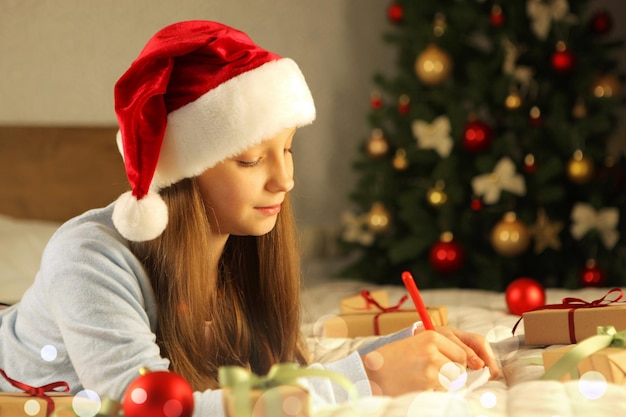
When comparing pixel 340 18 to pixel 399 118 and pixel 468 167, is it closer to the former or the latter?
pixel 399 118

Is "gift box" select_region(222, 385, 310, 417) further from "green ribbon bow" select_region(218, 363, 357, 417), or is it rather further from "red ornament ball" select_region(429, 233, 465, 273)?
"red ornament ball" select_region(429, 233, 465, 273)

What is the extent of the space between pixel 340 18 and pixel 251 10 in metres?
0.41

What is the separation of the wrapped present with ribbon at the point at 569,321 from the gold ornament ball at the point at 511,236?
1.33 m

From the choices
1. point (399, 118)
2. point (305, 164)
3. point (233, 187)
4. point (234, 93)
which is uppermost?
point (234, 93)

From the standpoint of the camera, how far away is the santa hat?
1052mm

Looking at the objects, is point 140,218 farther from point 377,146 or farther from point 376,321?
point 377,146

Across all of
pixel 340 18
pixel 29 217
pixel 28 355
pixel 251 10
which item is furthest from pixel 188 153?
pixel 340 18

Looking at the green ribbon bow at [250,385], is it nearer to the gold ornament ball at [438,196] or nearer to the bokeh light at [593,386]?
the bokeh light at [593,386]

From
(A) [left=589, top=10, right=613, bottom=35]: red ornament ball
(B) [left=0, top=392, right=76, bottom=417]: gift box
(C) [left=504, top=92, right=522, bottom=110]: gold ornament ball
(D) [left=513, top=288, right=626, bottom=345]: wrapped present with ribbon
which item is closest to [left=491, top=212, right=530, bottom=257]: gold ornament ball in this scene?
(C) [left=504, top=92, right=522, bottom=110]: gold ornament ball

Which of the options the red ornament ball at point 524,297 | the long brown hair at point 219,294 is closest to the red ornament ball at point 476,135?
the red ornament ball at point 524,297

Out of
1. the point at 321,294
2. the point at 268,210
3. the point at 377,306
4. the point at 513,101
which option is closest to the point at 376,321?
the point at 377,306

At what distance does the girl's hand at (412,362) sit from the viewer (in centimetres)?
95

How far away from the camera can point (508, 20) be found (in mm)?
2725

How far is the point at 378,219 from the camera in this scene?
287cm
